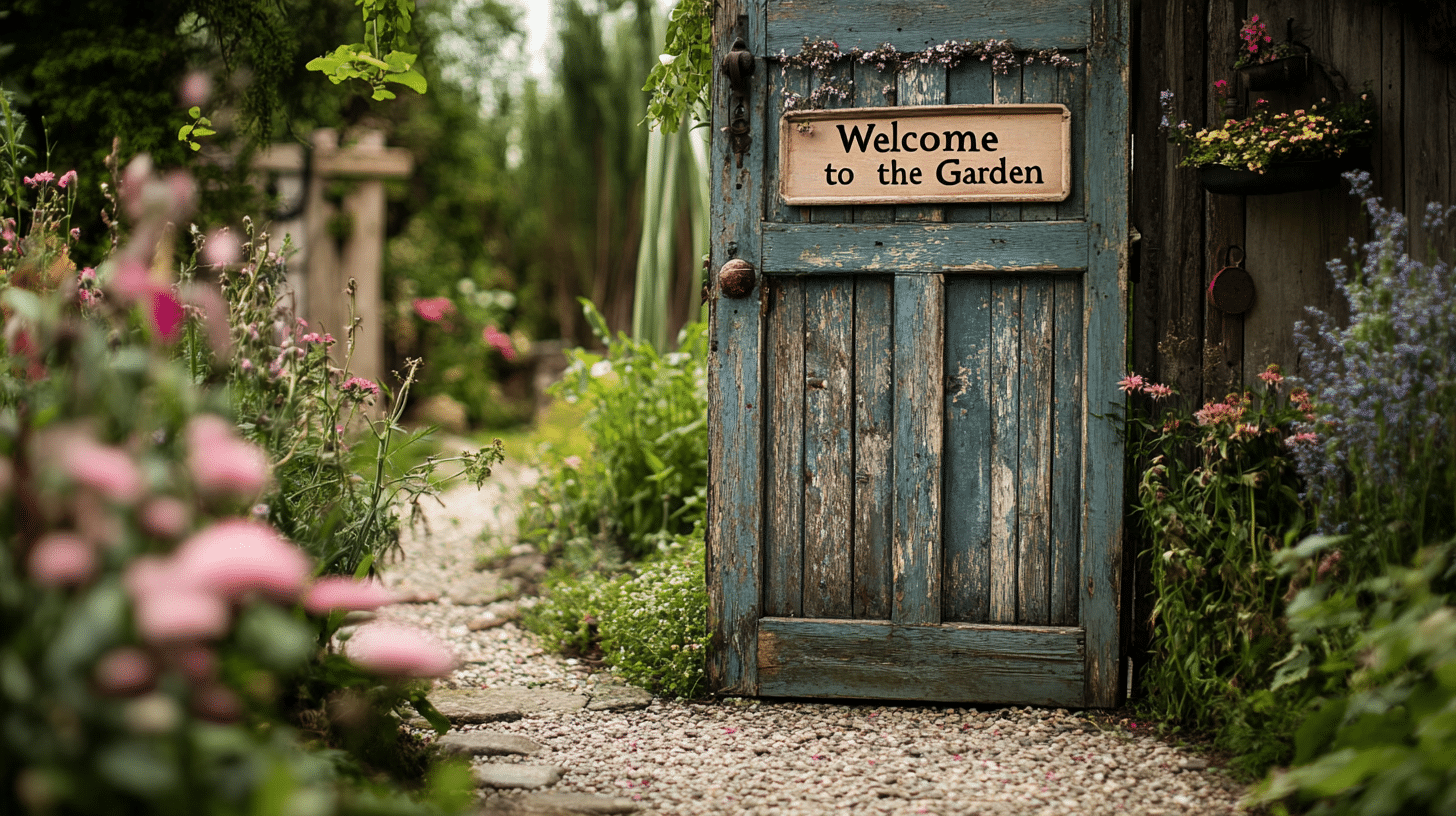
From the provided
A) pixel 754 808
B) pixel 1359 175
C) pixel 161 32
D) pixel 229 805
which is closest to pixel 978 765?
pixel 754 808

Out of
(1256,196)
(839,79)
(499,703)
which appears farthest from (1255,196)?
(499,703)

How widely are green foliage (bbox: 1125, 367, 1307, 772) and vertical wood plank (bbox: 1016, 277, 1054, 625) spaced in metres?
0.22

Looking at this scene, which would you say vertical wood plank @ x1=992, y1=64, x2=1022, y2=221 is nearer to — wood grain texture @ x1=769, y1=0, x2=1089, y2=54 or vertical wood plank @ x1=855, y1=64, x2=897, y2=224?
wood grain texture @ x1=769, y1=0, x2=1089, y2=54

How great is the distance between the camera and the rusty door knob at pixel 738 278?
262 cm

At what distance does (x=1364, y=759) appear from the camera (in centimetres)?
148

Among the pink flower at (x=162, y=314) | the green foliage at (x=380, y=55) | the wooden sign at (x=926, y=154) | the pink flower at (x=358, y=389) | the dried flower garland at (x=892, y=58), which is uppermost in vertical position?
the green foliage at (x=380, y=55)

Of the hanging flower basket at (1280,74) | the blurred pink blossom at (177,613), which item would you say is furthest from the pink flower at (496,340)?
the blurred pink blossom at (177,613)

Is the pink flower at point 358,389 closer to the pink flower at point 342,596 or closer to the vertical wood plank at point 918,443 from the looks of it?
the pink flower at point 342,596

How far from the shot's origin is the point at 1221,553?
2396 millimetres

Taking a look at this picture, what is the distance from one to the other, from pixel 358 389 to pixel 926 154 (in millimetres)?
1514

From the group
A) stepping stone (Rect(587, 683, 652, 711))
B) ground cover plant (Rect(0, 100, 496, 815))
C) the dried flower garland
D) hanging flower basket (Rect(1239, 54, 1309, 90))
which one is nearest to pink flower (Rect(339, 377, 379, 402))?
ground cover plant (Rect(0, 100, 496, 815))

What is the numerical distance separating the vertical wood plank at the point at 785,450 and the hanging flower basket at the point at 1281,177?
1045mm

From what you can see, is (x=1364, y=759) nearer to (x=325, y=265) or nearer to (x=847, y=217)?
(x=847, y=217)

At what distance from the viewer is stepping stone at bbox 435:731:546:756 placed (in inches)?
90.4
